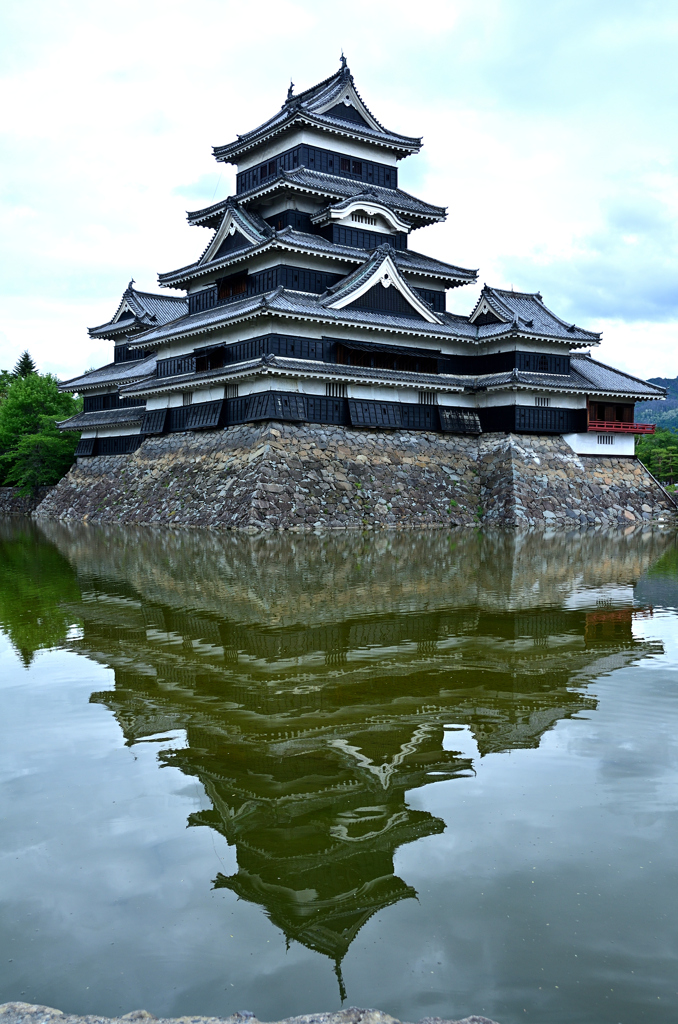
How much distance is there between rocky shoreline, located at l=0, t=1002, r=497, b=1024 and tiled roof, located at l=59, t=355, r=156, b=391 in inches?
1813

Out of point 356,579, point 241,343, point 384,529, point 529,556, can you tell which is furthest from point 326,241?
point 356,579

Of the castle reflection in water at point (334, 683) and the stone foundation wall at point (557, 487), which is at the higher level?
the stone foundation wall at point (557, 487)

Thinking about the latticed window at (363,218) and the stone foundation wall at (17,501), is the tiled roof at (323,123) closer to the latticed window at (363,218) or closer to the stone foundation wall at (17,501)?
the latticed window at (363,218)

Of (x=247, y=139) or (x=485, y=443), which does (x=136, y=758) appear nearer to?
(x=485, y=443)

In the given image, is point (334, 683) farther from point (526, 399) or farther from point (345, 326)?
point (526, 399)

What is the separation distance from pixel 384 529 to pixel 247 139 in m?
23.9

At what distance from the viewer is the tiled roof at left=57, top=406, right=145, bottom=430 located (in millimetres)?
48812

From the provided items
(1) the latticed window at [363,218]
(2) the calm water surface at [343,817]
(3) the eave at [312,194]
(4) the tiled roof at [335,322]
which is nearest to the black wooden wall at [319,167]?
(3) the eave at [312,194]

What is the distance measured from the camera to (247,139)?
41.7 m

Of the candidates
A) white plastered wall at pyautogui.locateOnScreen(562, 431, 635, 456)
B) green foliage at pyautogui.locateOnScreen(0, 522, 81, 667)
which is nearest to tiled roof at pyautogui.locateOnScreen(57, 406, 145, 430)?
green foliage at pyautogui.locateOnScreen(0, 522, 81, 667)

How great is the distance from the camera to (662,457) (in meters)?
68.7

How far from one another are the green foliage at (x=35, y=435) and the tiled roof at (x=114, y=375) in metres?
4.06

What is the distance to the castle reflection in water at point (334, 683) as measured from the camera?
475 cm

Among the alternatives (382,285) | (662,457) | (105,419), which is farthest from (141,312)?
(662,457)
